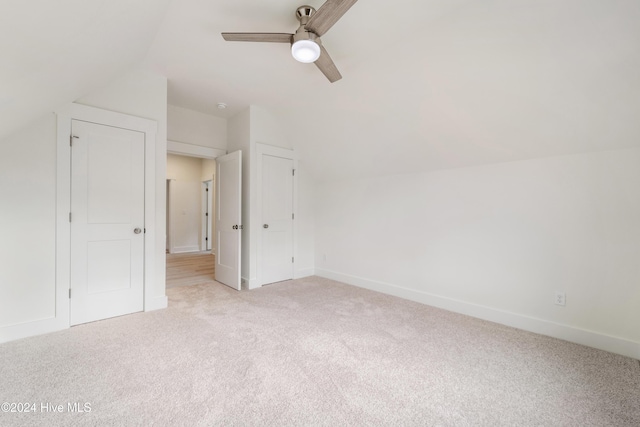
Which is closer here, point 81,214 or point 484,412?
point 484,412

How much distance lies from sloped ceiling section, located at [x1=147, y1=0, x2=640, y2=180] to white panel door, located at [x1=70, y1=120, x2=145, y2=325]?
1005 mm

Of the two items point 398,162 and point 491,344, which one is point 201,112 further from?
point 491,344

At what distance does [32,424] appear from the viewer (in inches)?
55.1

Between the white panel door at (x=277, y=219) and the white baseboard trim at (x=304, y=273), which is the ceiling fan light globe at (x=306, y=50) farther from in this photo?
the white baseboard trim at (x=304, y=273)

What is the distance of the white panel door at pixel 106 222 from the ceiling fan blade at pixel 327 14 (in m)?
2.24

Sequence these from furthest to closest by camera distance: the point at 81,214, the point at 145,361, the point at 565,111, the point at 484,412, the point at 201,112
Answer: the point at 201,112
the point at 81,214
the point at 565,111
the point at 145,361
the point at 484,412

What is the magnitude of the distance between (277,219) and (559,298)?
3425 mm

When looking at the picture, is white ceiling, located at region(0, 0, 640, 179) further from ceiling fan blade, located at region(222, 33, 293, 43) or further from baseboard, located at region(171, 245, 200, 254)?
baseboard, located at region(171, 245, 200, 254)

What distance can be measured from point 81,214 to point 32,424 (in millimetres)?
1825

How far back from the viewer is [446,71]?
2.39m

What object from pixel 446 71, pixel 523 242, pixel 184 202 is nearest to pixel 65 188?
pixel 446 71

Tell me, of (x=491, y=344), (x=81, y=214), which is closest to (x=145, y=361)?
(x=81, y=214)

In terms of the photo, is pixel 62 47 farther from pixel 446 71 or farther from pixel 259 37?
pixel 446 71

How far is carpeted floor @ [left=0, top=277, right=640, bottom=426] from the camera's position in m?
1.48
